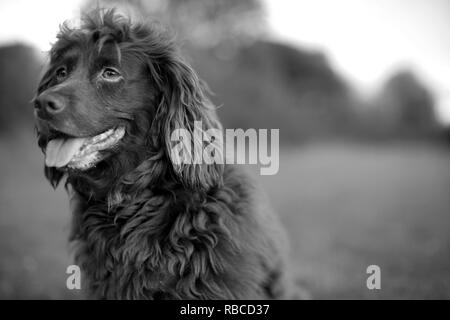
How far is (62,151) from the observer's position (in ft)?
10.3

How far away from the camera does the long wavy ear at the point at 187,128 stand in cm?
320

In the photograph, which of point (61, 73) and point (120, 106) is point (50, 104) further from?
point (61, 73)

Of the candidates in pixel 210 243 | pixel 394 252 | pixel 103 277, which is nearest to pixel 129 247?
pixel 103 277

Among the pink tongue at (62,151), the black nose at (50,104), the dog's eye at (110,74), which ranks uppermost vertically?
the dog's eye at (110,74)

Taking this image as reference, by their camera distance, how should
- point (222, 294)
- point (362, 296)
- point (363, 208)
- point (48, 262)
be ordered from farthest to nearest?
point (363, 208)
point (48, 262)
point (362, 296)
point (222, 294)

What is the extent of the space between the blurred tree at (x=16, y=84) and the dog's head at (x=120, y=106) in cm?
1246

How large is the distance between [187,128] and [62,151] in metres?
0.97

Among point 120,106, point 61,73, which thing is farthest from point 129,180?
point 61,73

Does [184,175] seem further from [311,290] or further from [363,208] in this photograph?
[363,208]

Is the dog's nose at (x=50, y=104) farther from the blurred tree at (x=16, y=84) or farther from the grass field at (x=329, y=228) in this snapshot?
the blurred tree at (x=16, y=84)

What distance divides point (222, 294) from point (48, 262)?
13.4 feet

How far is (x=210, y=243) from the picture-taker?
3182 mm

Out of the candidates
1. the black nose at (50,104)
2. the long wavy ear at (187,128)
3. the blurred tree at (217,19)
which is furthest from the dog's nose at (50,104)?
the blurred tree at (217,19)

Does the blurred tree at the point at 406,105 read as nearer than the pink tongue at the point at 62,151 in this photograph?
No
